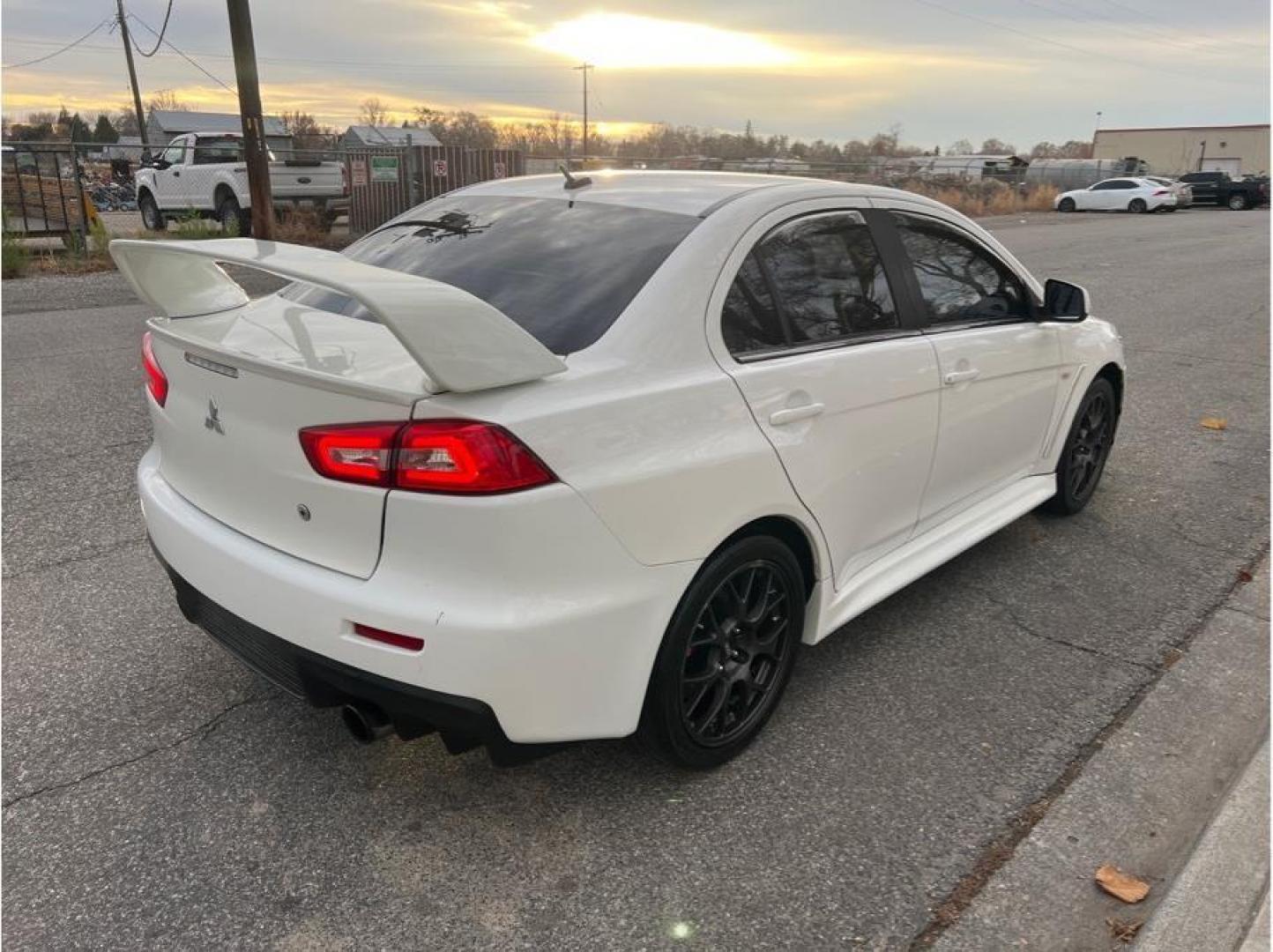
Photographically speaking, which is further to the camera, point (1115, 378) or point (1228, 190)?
point (1228, 190)

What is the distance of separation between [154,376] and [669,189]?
171 centimetres

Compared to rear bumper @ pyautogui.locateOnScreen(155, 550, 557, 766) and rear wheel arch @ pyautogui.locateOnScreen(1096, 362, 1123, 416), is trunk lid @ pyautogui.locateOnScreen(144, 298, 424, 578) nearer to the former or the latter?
rear bumper @ pyautogui.locateOnScreen(155, 550, 557, 766)

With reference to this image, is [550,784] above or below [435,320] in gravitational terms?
below

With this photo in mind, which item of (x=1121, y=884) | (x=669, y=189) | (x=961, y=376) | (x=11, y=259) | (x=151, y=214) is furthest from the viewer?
(x=151, y=214)

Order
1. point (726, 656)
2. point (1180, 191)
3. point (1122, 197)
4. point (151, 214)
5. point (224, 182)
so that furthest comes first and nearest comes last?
point (1180, 191)
point (1122, 197)
point (151, 214)
point (224, 182)
point (726, 656)

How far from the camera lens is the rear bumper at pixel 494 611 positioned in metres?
2.04

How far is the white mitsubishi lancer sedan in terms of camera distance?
81.1 inches

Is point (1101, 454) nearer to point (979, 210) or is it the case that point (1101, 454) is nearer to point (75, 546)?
point (75, 546)


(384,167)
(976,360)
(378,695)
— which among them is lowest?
(378,695)

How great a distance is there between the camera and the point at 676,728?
2.52 meters

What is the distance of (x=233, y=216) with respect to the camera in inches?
682

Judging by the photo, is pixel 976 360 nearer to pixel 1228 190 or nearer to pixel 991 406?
pixel 991 406

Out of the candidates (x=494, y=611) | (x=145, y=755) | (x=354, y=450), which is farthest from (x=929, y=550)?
(x=145, y=755)

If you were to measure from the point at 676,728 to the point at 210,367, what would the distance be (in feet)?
5.13
